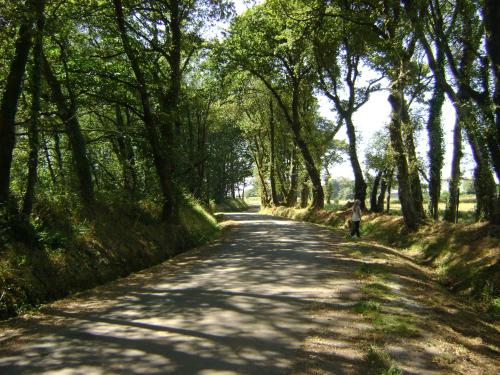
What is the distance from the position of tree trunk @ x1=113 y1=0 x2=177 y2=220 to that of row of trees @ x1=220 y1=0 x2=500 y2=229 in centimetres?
590

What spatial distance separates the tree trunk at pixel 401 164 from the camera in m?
17.8

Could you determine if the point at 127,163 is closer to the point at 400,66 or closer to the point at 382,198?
the point at 400,66

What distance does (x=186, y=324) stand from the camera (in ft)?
21.8

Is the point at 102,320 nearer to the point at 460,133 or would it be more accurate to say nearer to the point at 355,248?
the point at 355,248

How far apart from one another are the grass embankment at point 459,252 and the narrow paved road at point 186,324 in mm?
2797

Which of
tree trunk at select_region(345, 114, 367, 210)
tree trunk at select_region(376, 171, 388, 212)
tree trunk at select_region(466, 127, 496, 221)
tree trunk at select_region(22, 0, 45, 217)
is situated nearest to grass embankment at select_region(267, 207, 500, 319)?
tree trunk at select_region(466, 127, 496, 221)

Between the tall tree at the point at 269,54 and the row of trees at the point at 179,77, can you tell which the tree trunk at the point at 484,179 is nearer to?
the row of trees at the point at 179,77

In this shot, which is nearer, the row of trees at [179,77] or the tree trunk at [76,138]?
the row of trees at [179,77]

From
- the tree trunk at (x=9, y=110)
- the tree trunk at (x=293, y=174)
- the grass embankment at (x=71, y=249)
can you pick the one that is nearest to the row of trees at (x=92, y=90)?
the tree trunk at (x=9, y=110)

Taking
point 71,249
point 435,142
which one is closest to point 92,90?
point 71,249

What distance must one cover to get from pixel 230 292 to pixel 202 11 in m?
13.8

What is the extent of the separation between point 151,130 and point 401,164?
10386 millimetres

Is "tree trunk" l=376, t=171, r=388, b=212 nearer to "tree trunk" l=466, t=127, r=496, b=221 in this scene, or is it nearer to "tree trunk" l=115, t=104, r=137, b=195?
"tree trunk" l=466, t=127, r=496, b=221

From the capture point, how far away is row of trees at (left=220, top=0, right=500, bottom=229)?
12.7m
